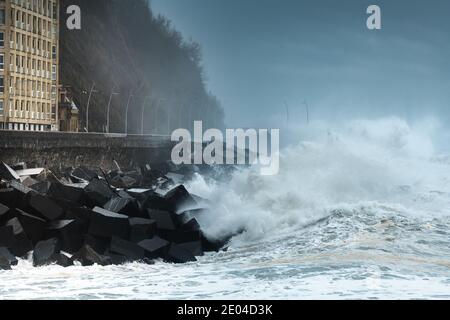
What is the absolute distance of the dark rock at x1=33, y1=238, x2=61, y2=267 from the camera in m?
15.4

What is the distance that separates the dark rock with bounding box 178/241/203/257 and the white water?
0.78 feet

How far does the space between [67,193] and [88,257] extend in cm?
340

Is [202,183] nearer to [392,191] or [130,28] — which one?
[392,191]

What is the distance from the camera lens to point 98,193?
757 inches

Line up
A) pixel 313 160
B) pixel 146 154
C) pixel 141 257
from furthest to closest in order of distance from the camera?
pixel 146 154, pixel 313 160, pixel 141 257

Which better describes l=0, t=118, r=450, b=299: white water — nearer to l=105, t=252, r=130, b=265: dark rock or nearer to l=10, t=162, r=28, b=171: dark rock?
l=105, t=252, r=130, b=265: dark rock

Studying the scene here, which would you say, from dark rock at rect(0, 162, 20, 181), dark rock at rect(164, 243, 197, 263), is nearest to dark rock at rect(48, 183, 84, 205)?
dark rock at rect(164, 243, 197, 263)

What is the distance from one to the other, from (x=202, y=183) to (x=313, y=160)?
314cm

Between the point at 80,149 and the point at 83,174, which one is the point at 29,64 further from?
the point at 83,174

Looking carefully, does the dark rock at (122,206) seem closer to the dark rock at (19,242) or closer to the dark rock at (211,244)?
the dark rock at (211,244)

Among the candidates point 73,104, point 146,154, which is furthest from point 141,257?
point 73,104

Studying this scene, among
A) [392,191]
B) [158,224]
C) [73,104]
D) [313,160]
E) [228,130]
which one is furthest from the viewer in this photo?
[228,130]

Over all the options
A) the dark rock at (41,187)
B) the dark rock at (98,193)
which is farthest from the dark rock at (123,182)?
the dark rock at (98,193)

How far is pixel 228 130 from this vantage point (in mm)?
69875
